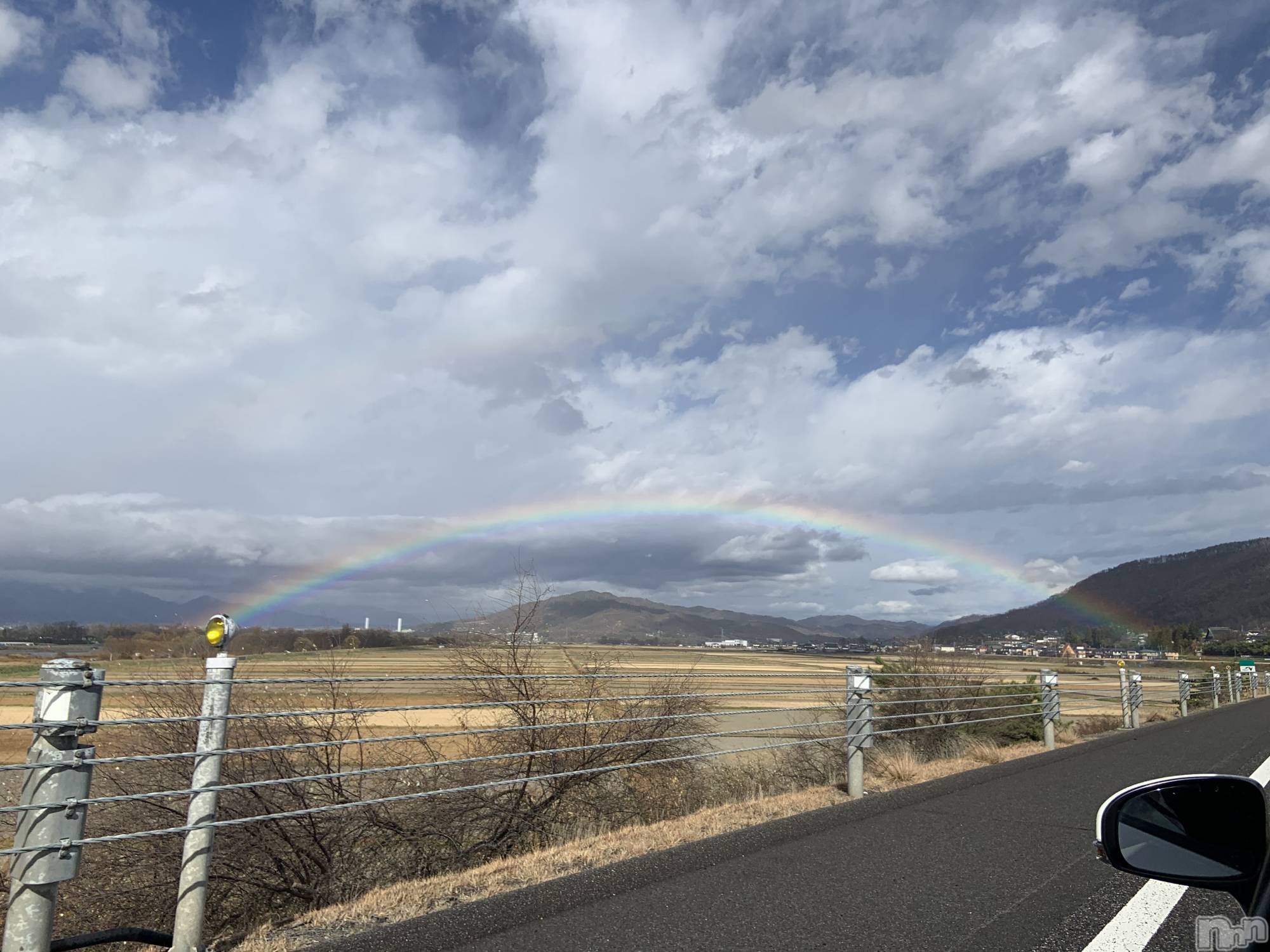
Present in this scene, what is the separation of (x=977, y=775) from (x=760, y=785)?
262 cm

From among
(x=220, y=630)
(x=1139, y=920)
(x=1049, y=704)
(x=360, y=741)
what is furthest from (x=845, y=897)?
(x=1049, y=704)

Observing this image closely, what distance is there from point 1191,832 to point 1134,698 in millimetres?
18067

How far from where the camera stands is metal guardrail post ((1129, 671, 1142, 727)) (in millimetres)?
17297

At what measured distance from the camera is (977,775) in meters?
9.61

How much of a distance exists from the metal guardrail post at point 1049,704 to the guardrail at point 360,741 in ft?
0.08

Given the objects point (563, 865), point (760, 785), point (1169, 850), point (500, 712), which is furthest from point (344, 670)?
point (1169, 850)

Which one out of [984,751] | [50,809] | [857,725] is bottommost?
[984,751]

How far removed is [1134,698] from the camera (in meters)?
17.3

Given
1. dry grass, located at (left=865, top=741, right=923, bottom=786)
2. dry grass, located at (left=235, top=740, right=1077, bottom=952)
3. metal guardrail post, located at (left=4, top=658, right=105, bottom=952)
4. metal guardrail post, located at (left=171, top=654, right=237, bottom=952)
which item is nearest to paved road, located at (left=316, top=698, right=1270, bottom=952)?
dry grass, located at (left=235, top=740, right=1077, bottom=952)

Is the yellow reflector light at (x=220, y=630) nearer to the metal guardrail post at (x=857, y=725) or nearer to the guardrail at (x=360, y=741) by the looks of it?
the guardrail at (x=360, y=741)

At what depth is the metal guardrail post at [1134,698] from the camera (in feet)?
56.7

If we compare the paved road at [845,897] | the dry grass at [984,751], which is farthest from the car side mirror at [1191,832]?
the dry grass at [984,751]

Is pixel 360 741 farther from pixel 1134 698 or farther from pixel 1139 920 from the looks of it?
pixel 1134 698

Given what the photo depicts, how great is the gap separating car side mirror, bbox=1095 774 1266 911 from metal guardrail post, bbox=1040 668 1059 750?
1200 cm
